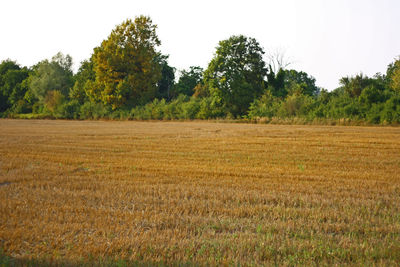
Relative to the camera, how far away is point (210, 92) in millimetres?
45281

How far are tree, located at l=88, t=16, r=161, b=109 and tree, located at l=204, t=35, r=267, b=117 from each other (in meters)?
11.7

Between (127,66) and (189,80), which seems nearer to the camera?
(127,66)

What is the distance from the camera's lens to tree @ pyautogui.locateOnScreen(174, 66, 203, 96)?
70.2 meters

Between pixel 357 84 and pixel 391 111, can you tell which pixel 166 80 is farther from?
pixel 391 111

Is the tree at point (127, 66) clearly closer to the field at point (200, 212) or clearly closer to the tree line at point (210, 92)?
the tree line at point (210, 92)

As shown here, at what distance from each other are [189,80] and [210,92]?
2738cm

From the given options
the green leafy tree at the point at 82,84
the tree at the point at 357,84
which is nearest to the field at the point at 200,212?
the tree at the point at 357,84

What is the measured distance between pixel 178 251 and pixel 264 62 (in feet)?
148

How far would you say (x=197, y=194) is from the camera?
654 cm

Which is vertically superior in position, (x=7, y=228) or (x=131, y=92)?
(x=131, y=92)

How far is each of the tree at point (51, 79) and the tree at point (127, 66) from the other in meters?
19.4

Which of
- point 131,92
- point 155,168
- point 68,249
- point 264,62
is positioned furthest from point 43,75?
point 68,249

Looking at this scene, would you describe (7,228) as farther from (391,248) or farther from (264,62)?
(264,62)

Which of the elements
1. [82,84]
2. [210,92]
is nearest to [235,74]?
[210,92]
